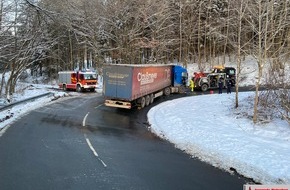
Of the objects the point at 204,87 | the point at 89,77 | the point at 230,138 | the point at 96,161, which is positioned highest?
the point at 89,77

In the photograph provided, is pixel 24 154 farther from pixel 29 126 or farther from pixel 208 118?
pixel 208 118

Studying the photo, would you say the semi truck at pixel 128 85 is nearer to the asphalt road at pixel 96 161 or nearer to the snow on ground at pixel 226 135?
the snow on ground at pixel 226 135

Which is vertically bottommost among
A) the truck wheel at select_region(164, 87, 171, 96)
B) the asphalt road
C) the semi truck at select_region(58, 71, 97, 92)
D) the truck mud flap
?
the asphalt road

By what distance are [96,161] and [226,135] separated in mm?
6994

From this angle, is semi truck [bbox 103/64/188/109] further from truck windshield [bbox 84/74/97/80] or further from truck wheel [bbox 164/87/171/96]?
truck windshield [bbox 84/74/97/80]

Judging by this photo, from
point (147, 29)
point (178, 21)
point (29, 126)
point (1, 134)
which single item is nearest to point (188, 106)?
point (29, 126)

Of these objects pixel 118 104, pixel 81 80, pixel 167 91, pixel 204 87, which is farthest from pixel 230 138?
pixel 81 80

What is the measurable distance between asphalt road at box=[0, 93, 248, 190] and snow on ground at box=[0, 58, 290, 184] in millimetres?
780

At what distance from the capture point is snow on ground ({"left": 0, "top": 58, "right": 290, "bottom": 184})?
1144 cm

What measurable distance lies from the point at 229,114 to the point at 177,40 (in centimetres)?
3433

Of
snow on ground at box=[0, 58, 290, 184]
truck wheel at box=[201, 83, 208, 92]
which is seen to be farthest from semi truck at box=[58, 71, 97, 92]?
snow on ground at box=[0, 58, 290, 184]

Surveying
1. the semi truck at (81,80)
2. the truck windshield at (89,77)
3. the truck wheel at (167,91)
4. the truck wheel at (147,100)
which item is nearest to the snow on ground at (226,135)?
the truck wheel at (147,100)

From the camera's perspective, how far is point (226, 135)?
1595 cm

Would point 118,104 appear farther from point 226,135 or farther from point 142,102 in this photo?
point 226,135
